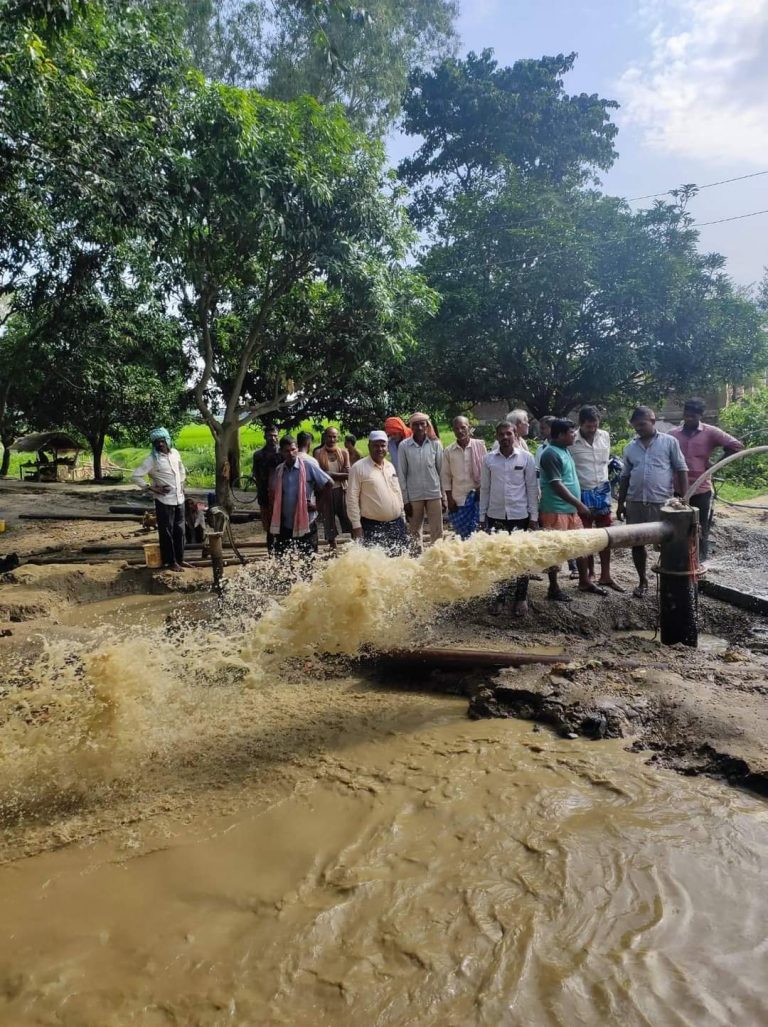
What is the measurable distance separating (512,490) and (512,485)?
0.15 feet

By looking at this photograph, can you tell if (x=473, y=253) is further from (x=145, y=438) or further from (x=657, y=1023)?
(x=657, y=1023)

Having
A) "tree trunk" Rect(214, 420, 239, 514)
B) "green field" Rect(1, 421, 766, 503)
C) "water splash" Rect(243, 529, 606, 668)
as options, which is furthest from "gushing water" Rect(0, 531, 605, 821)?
"green field" Rect(1, 421, 766, 503)

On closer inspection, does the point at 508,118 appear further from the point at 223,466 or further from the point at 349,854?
the point at 349,854

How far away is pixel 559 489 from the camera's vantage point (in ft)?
19.9

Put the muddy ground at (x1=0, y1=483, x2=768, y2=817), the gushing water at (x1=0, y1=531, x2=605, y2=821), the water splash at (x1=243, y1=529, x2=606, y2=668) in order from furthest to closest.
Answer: the water splash at (x1=243, y1=529, x2=606, y2=668), the gushing water at (x1=0, y1=531, x2=605, y2=821), the muddy ground at (x1=0, y1=483, x2=768, y2=817)

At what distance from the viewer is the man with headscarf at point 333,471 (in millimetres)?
9008

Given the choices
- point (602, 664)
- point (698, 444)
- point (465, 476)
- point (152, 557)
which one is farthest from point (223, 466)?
point (602, 664)

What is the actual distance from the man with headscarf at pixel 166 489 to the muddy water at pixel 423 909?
5.40 m

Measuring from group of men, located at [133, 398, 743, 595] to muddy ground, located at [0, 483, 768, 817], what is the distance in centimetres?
45

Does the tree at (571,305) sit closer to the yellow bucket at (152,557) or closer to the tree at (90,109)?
the tree at (90,109)

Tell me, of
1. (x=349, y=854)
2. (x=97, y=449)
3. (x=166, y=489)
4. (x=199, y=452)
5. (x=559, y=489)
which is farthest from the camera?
(x=199, y=452)

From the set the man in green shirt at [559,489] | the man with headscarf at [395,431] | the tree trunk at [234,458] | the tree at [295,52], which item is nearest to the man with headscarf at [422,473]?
the man with headscarf at [395,431]

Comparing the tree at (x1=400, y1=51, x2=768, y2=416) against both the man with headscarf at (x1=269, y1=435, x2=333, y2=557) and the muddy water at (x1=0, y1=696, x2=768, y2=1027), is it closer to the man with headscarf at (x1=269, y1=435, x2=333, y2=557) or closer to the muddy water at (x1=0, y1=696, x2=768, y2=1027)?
the man with headscarf at (x1=269, y1=435, x2=333, y2=557)

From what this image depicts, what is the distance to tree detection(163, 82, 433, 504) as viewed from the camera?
29.8 feet
